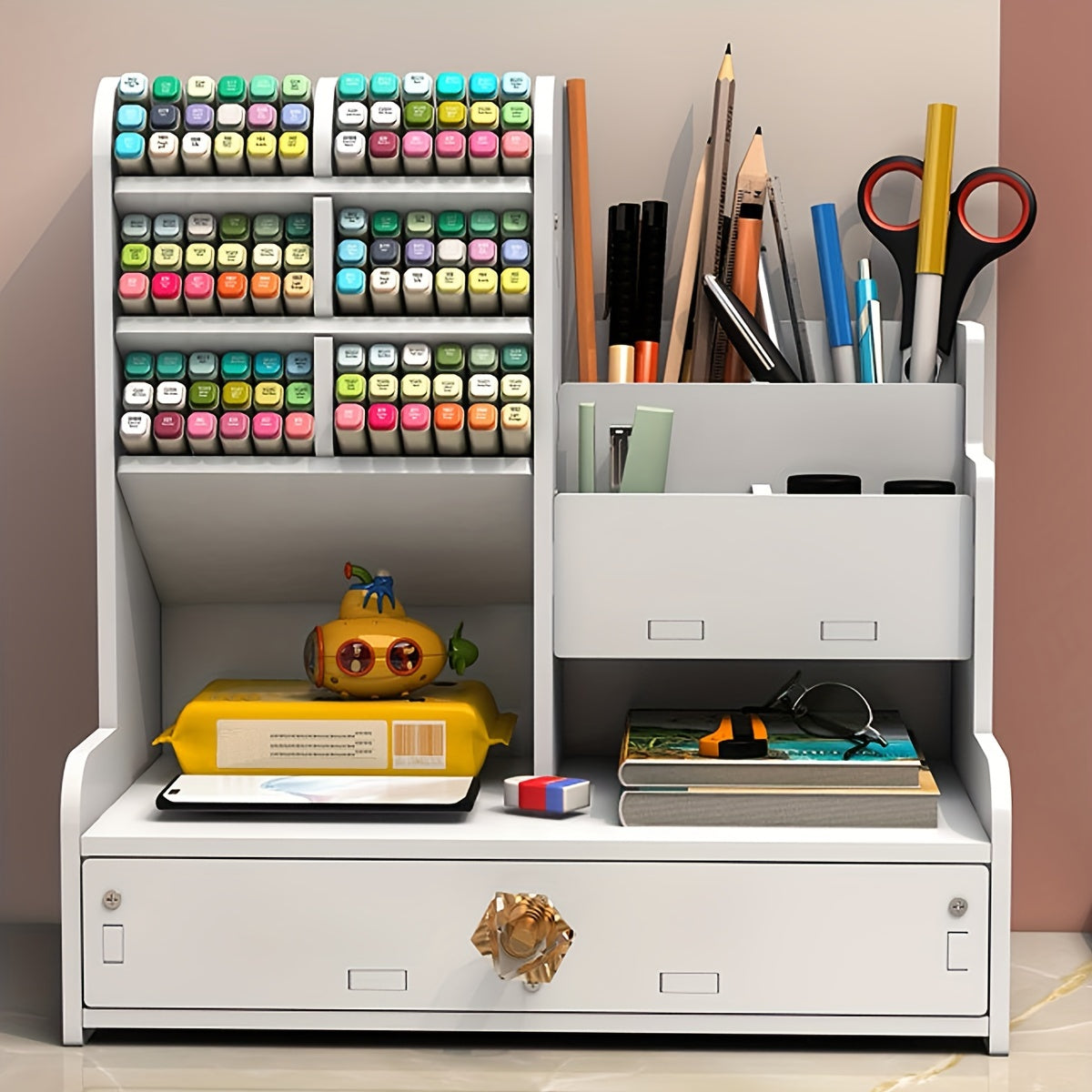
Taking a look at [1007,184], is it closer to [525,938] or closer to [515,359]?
[515,359]

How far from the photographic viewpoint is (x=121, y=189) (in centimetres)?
146

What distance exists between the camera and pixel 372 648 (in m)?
1.52

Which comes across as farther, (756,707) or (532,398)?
(756,707)

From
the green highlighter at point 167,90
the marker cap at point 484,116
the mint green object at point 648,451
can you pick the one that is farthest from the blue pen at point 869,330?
the green highlighter at point 167,90

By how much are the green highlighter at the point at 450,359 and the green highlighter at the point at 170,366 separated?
0.89 feet

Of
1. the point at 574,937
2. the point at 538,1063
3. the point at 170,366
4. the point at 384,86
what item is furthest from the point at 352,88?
the point at 538,1063

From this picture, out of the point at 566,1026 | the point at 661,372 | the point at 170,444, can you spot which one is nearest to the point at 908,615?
the point at 661,372

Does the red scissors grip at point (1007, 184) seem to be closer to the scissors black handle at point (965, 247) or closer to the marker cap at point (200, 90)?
the scissors black handle at point (965, 247)

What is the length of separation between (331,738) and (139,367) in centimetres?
44

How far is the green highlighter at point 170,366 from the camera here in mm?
1484

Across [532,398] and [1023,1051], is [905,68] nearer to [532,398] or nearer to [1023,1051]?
[532,398]

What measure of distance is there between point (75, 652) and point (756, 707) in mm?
841

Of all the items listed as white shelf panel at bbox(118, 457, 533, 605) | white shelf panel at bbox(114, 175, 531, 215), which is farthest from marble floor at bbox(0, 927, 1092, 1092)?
white shelf panel at bbox(114, 175, 531, 215)

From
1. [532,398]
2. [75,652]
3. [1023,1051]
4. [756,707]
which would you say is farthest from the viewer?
[75,652]
